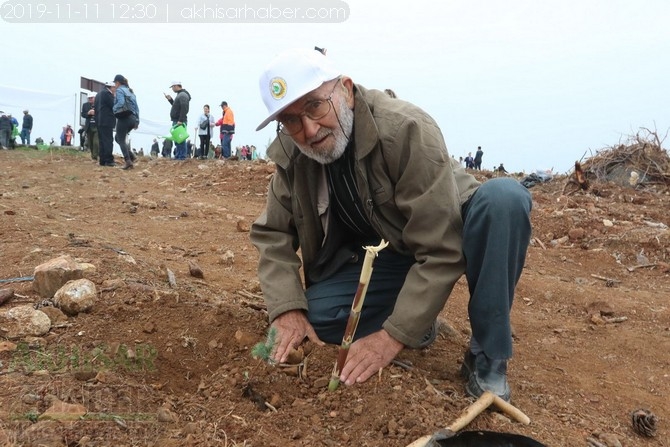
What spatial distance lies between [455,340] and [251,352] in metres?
1.15

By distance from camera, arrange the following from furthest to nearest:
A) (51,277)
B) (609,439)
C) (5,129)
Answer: (5,129) → (51,277) → (609,439)

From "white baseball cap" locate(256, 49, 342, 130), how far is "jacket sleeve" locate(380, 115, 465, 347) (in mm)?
327

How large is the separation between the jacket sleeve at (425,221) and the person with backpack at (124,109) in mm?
8397

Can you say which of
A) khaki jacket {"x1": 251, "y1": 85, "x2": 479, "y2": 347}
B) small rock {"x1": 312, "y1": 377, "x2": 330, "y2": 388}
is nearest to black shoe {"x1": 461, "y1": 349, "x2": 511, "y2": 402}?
khaki jacket {"x1": 251, "y1": 85, "x2": 479, "y2": 347}

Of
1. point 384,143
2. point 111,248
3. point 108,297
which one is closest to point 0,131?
point 111,248

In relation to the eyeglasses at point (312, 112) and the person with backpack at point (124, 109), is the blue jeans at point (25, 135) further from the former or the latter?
the eyeglasses at point (312, 112)

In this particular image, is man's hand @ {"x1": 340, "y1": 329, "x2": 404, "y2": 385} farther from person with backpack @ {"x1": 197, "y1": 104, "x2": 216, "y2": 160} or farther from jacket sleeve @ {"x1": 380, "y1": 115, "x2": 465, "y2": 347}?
person with backpack @ {"x1": 197, "y1": 104, "x2": 216, "y2": 160}

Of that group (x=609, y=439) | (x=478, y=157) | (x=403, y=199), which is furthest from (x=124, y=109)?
(x=478, y=157)

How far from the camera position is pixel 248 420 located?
1749 millimetres

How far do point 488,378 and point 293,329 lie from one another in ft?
2.64

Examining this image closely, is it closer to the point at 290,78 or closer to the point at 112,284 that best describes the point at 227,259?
the point at 112,284

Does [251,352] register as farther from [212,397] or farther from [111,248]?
[111,248]

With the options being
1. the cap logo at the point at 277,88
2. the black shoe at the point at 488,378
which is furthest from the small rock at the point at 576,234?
the cap logo at the point at 277,88

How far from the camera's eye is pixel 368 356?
1.98 metres
